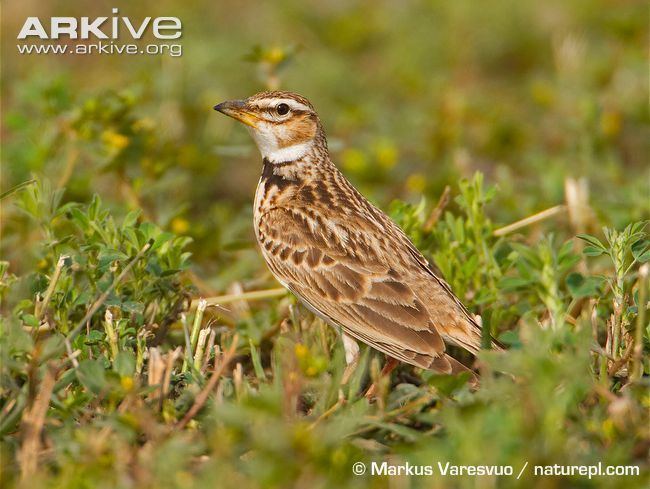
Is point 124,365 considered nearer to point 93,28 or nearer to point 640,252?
point 640,252

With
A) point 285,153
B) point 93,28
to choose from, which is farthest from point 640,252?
point 93,28

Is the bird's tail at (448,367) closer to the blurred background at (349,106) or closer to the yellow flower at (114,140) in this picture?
the blurred background at (349,106)

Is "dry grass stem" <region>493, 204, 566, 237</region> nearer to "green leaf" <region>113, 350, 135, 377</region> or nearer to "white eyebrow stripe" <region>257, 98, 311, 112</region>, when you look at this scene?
"white eyebrow stripe" <region>257, 98, 311, 112</region>

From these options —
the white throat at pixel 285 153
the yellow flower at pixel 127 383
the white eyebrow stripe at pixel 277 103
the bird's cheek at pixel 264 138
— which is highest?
the white eyebrow stripe at pixel 277 103

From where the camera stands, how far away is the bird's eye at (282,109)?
6.59 metres

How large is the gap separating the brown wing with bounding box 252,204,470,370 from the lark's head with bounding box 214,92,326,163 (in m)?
0.65

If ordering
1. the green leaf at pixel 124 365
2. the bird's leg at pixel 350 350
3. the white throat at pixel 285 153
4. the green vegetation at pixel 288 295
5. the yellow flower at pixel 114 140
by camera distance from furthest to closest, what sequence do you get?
the yellow flower at pixel 114 140, the white throat at pixel 285 153, the bird's leg at pixel 350 350, the green leaf at pixel 124 365, the green vegetation at pixel 288 295

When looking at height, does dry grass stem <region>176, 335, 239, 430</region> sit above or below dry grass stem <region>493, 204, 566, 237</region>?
below

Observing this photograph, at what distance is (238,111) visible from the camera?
652cm

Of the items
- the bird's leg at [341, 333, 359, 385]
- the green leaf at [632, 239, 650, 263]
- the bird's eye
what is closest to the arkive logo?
the bird's eye

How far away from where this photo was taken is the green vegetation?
394 cm

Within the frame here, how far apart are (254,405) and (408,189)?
16.3 feet

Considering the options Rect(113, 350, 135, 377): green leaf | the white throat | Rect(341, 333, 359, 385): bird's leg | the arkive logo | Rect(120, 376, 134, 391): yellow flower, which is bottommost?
Rect(341, 333, 359, 385): bird's leg

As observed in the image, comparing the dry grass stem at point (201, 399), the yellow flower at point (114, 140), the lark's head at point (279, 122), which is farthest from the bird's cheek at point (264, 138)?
the dry grass stem at point (201, 399)
